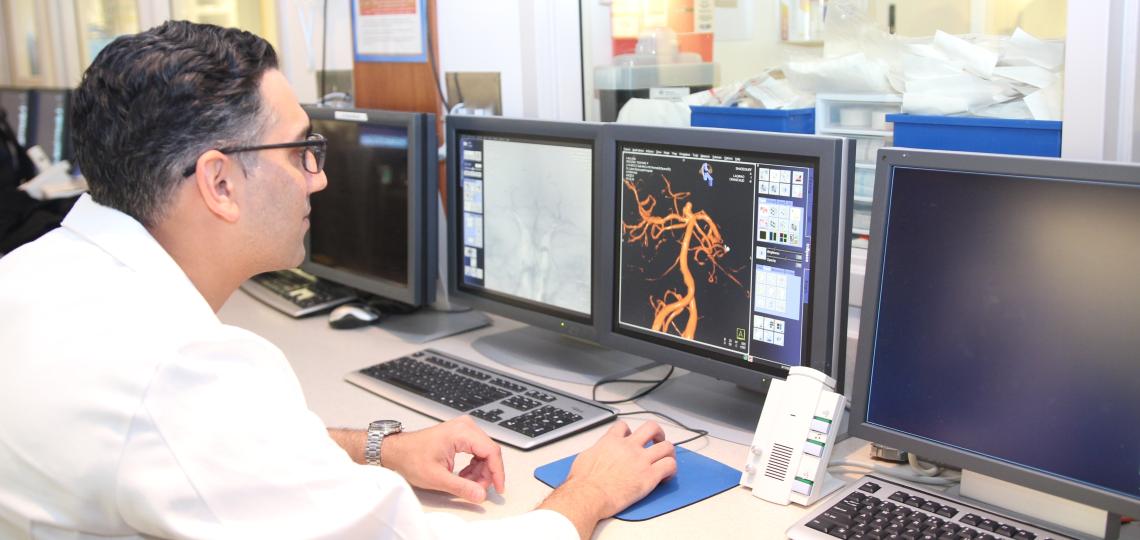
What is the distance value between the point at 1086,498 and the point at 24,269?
1107mm

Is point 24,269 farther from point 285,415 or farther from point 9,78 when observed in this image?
point 9,78

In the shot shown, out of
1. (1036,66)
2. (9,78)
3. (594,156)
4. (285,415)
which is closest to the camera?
(285,415)

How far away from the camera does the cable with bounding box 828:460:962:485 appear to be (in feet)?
4.31

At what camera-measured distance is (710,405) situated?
164 cm

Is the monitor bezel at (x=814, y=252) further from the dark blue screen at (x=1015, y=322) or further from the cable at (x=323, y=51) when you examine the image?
the cable at (x=323, y=51)

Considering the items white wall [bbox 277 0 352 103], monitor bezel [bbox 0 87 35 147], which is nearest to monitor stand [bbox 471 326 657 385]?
white wall [bbox 277 0 352 103]

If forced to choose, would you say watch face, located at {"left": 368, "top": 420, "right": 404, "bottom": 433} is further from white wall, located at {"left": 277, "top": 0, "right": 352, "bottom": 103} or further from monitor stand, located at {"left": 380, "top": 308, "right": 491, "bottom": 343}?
white wall, located at {"left": 277, "top": 0, "right": 352, "bottom": 103}

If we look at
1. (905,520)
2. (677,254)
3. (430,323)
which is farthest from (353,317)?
(905,520)

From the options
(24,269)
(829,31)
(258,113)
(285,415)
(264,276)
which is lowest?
(264,276)

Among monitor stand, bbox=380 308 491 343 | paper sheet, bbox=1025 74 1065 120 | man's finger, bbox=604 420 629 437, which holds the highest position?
paper sheet, bbox=1025 74 1065 120

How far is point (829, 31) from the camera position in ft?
6.01

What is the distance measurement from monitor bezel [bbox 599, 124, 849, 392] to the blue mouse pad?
6.0 inches

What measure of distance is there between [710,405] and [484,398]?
1.17 ft

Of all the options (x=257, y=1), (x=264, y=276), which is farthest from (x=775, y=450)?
(x=257, y=1)
